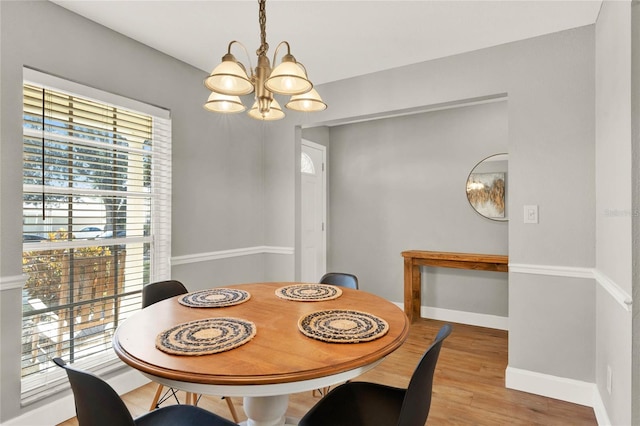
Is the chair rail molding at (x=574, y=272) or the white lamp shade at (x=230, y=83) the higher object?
the white lamp shade at (x=230, y=83)

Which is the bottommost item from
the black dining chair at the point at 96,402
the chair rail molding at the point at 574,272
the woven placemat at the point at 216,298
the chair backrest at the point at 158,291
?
the black dining chair at the point at 96,402

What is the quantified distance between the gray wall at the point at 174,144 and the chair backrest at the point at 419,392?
2.14 meters

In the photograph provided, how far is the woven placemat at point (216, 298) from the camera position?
1.77 metres

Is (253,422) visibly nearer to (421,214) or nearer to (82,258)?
(82,258)

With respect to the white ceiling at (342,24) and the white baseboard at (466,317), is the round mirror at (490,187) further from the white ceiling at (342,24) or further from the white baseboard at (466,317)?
the white ceiling at (342,24)

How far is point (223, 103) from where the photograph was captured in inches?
73.3

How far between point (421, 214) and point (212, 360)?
3.50 m

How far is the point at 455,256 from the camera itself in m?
3.64

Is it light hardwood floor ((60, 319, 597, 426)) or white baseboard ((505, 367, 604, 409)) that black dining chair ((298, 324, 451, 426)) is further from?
white baseboard ((505, 367, 604, 409))

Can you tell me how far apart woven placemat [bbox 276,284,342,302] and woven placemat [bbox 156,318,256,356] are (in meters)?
0.46

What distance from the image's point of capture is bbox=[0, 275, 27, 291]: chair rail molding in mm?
1895

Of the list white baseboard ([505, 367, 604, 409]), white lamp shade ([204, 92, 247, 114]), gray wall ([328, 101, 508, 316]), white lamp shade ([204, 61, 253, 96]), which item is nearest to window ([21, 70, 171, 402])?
white lamp shade ([204, 92, 247, 114])

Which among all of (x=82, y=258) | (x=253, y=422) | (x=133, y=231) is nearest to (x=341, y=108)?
(x=133, y=231)

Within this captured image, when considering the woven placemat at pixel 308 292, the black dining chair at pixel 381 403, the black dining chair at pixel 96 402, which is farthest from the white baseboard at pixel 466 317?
the black dining chair at pixel 96 402
